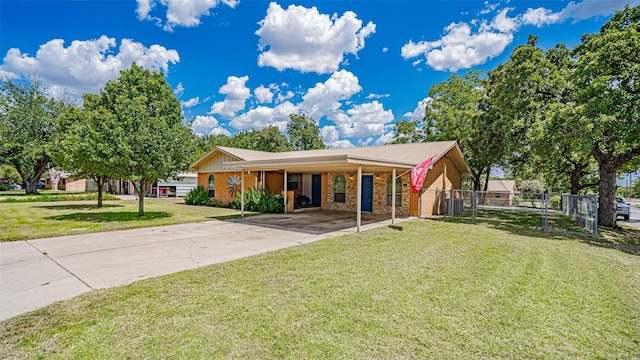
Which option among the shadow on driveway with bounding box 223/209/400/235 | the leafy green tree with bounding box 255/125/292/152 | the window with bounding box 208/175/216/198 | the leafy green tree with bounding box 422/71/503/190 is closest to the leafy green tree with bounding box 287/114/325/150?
the leafy green tree with bounding box 255/125/292/152

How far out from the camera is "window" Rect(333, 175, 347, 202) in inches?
646

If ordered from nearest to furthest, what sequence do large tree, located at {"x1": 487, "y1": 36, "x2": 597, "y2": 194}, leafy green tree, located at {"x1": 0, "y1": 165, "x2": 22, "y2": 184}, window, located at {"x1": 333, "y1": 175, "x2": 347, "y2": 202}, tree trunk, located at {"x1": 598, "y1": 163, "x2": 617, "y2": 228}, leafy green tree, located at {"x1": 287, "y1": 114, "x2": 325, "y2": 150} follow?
large tree, located at {"x1": 487, "y1": 36, "x2": 597, "y2": 194}
tree trunk, located at {"x1": 598, "y1": 163, "x2": 617, "y2": 228}
window, located at {"x1": 333, "y1": 175, "x2": 347, "y2": 202}
leafy green tree, located at {"x1": 287, "y1": 114, "x2": 325, "y2": 150}
leafy green tree, located at {"x1": 0, "y1": 165, "x2": 22, "y2": 184}

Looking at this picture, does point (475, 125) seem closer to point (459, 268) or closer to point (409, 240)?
point (409, 240)

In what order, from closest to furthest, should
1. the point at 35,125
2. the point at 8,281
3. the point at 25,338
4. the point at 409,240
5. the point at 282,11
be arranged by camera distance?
1. the point at 25,338
2. the point at 8,281
3. the point at 409,240
4. the point at 282,11
5. the point at 35,125

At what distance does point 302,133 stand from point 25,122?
29.9 metres

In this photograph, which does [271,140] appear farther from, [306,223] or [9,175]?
[9,175]

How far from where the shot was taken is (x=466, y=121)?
23250 mm

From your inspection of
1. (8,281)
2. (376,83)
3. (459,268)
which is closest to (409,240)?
(459,268)

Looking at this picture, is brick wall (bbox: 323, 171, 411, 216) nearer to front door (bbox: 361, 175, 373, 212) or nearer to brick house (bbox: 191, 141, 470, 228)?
brick house (bbox: 191, 141, 470, 228)

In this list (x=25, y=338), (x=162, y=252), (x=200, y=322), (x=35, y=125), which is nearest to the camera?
(x=25, y=338)

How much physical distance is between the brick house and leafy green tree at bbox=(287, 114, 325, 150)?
25.5 meters

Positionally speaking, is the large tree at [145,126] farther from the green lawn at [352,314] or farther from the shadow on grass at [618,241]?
the shadow on grass at [618,241]

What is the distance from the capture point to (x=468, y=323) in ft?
11.4

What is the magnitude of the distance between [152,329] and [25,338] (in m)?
1.22
